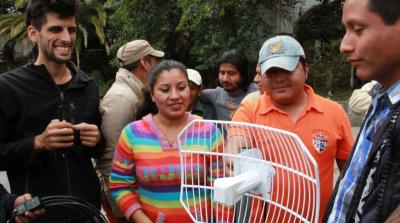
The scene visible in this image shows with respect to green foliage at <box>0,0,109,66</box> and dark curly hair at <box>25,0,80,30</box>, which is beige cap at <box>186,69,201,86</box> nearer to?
dark curly hair at <box>25,0,80,30</box>

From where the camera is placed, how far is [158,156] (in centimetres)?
217

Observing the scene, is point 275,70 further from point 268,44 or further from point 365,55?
point 365,55

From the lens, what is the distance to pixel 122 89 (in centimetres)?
275

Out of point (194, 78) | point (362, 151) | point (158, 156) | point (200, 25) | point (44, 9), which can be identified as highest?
point (200, 25)

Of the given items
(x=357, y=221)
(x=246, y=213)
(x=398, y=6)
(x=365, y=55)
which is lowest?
(x=246, y=213)

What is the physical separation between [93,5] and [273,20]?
5521 millimetres

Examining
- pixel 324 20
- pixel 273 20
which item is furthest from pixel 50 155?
pixel 324 20

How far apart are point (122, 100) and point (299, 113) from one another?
109cm

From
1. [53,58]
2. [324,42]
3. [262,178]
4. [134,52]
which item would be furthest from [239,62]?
[324,42]

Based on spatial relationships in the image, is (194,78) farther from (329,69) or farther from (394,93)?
(329,69)

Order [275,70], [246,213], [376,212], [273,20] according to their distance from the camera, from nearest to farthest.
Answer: [376,212], [246,213], [275,70], [273,20]

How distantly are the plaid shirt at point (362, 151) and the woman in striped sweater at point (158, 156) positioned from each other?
0.84 m

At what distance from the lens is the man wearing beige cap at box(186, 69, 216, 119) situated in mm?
3318

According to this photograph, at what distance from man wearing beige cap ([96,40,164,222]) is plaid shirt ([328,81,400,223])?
5.03 feet
